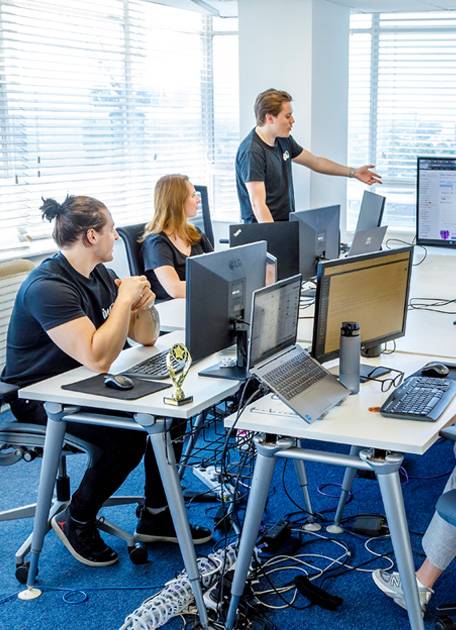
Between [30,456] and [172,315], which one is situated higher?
[172,315]

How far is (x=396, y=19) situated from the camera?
6.10 m

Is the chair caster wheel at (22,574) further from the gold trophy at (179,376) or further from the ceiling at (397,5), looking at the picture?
the ceiling at (397,5)

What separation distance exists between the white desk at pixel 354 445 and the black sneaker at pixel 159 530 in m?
0.56

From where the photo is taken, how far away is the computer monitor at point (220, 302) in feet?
8.36

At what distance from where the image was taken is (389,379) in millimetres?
2648

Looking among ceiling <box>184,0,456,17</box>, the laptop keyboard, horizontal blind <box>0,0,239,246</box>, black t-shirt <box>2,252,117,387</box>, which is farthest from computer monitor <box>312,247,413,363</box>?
ceiling <box>184,0,456,17</box>

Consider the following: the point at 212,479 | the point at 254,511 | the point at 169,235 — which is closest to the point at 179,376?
the point at 254,511

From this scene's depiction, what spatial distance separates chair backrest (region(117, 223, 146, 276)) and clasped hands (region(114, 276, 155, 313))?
758 millimetres

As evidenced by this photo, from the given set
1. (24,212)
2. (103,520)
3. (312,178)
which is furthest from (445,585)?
(312,178)

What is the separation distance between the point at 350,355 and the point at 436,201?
5.05 feet

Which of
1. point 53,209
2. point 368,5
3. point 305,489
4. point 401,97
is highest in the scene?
point 368,5

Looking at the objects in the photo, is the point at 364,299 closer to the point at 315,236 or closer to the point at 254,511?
the point at 254,511

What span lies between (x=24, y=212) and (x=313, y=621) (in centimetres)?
293

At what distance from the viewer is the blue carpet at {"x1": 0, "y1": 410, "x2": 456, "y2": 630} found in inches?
99.8
